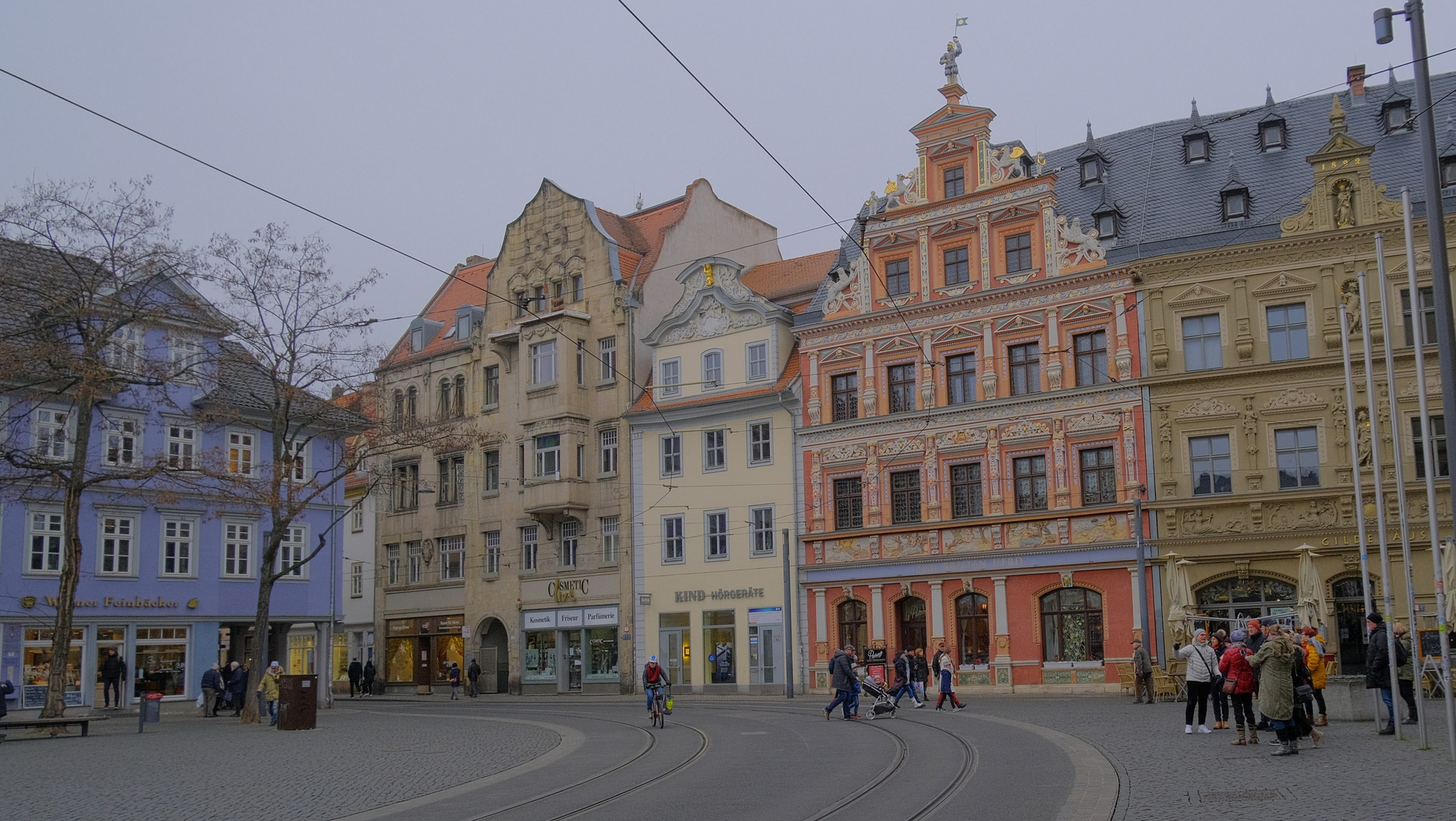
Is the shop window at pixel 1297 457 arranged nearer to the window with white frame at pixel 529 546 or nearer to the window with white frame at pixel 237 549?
the window with white frame at pixel 529 546

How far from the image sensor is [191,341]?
34.3 m

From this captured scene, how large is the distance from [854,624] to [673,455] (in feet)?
29.5

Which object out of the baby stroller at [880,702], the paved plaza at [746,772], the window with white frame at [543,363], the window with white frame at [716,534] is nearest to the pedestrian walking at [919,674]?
the paved plaza at [746,772]

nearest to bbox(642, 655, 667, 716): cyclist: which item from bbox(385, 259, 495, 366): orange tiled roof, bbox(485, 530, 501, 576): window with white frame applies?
bbox(485, 530, 501, 576): window with white frame

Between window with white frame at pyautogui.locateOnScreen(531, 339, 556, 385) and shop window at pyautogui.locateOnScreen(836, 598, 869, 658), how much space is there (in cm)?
1417

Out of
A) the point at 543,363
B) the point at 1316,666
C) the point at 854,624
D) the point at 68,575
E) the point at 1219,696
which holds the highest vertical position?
the point at 543,363

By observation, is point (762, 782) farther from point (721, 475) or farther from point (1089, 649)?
point (721, 475)

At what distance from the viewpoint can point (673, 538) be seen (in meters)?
47.2

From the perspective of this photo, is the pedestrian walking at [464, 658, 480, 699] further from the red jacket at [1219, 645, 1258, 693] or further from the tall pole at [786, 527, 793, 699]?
the red jacket at [1219, 645, 1258, 693]

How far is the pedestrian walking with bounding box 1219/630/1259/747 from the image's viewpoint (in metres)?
18.3

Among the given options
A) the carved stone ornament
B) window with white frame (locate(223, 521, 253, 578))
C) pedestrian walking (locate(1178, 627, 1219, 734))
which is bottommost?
pedestrian walking (locate(1178, 627, 1219, 734))

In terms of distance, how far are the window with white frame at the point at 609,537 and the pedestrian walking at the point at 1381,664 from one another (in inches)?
1256

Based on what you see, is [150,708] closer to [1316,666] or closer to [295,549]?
[295,549]

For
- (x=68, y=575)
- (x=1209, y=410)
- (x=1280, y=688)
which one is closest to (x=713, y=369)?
(x=1209, y=410)
